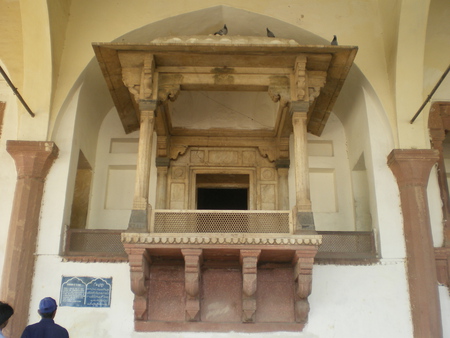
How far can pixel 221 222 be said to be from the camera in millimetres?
6371

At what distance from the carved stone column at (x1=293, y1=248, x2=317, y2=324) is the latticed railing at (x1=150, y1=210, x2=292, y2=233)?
1.27 feet

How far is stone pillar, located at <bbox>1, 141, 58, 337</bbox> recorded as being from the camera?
6.23 m

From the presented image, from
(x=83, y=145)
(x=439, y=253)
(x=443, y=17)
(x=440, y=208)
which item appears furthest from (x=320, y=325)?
(x=443, y=17)

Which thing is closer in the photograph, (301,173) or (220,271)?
(301,173)

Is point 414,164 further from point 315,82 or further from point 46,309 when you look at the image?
point 46,309

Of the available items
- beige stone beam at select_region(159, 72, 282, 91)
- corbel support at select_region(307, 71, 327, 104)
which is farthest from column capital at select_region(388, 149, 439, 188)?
beige stone beam at select_region(159, 72, 282, 91)

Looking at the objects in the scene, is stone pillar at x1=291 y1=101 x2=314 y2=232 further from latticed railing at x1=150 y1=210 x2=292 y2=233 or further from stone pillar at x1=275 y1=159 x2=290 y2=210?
stone pillar at x1=275 y1=159 x2=290 y2=210

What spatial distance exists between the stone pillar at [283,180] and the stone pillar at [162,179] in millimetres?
1774

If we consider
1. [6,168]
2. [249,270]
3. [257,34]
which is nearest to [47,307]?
[249,270]

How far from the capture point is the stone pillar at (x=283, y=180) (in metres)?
8.09

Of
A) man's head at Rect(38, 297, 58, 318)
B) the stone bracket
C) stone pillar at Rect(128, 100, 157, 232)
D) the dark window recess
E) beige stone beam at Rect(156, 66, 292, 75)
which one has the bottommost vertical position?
man's head at Rect(38, 297, 58, 318)

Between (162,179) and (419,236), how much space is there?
387 centimetres

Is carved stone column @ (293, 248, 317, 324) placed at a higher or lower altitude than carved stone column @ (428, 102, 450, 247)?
lower

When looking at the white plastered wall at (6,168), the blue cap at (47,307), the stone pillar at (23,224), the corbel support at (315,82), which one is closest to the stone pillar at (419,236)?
the corbel support at (315,82)
